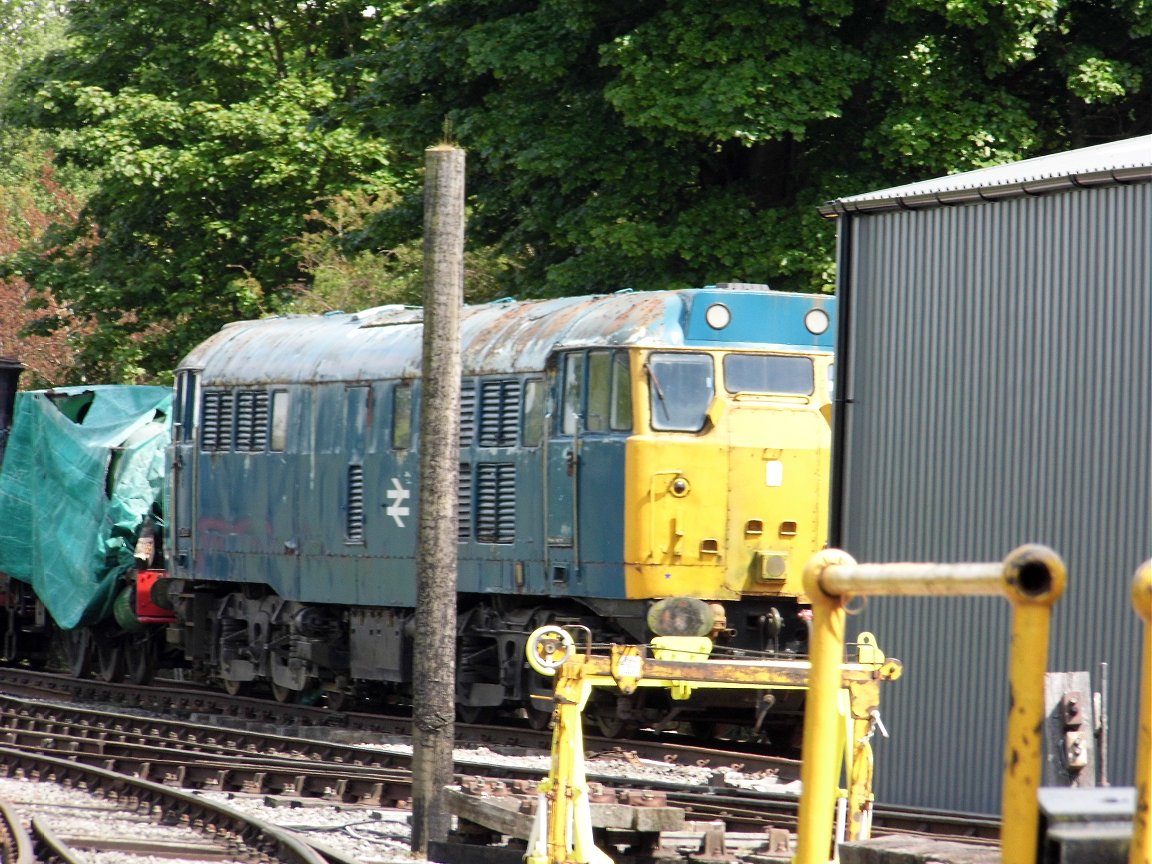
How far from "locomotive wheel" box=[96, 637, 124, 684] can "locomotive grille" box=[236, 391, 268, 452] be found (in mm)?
4771

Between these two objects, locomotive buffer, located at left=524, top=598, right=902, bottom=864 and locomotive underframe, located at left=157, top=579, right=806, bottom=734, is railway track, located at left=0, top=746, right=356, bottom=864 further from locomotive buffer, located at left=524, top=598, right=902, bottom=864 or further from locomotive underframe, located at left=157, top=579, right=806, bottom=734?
locomotive underframe, located at left=157, top=579, right=806, bottom=734

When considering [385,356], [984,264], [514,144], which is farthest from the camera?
[514,144]

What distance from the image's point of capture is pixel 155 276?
3419 centimetres

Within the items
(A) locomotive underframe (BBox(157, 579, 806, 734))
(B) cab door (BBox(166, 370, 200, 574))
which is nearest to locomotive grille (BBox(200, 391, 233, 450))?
(B) cab door (BBox(166, 370, 200, 574))

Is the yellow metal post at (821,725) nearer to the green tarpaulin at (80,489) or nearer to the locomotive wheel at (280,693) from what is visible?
the locomotive wheel at (280,693)

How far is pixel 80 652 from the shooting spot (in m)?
24.5

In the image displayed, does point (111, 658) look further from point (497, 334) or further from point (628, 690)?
point (628, 690)

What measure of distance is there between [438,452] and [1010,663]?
788 centimetres

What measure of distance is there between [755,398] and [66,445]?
1117cm

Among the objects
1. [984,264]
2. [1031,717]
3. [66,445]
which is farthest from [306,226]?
[1031,717]

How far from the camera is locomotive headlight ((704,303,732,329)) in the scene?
16000 millimetres

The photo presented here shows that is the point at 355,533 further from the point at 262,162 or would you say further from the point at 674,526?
the point at 262,162

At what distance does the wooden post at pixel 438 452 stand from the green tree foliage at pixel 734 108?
9.37m

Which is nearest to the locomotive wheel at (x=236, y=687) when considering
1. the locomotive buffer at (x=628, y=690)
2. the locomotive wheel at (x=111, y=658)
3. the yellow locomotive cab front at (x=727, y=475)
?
the locomotive wheel at (x=111, y=658)
